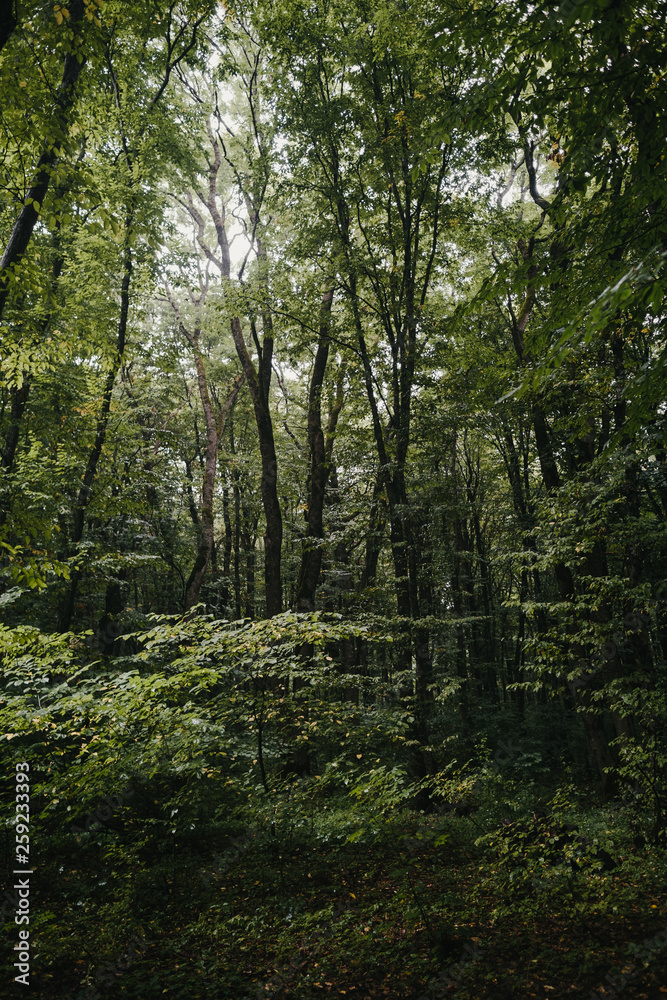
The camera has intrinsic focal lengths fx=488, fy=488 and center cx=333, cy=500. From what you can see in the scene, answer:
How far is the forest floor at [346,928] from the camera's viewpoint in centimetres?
378

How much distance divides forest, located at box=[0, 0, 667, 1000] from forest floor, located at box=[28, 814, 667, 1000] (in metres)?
0.03

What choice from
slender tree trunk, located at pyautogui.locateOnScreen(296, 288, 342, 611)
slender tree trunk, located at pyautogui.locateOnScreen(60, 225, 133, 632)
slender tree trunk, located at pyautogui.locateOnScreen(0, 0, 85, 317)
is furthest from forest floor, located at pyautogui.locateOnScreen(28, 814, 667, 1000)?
slender tree trunk, located at pyautogui.locateOnScreen(0, 0, 85, 317)

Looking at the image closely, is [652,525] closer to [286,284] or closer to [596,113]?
[596,113]

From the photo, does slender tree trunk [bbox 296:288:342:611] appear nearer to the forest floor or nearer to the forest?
the forest

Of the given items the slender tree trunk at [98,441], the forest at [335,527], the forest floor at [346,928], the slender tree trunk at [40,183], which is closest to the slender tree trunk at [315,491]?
the forest at [335,527]

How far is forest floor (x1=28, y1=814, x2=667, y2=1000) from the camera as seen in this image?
3.78 meters

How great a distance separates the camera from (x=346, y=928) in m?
4.57

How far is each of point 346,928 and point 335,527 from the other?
959cm

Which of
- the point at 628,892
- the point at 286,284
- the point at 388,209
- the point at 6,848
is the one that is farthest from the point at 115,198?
the point at 628,892

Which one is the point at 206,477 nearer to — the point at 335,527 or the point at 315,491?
the point at 335,527

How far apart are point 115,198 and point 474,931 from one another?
11236mm

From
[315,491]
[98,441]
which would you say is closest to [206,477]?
[315,491]

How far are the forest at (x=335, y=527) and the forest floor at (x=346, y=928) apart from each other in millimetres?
33

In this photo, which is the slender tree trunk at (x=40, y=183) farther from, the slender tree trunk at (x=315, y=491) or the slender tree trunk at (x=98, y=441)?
the slender tree trunk at (x=315, y=491)
